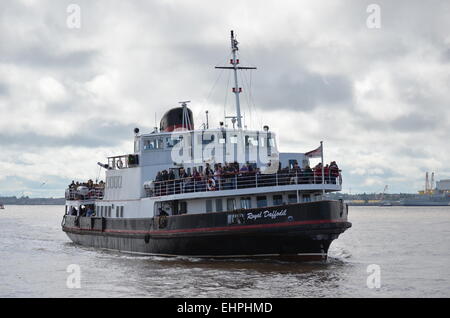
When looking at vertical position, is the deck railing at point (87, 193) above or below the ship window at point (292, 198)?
above

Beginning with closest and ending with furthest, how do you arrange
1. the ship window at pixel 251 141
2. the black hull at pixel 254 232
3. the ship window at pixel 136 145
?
the black hull at pixel 254 232 → the ship window at pixel 251 141 → the ship window at pixel 136 145

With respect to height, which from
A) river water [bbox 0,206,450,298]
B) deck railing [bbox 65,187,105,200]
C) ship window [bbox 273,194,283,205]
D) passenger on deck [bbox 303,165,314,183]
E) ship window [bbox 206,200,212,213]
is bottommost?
river water [bbox 0,206,450,298]

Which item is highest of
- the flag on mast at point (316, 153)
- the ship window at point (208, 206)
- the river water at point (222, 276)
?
the flag on mast at point (316, 153)

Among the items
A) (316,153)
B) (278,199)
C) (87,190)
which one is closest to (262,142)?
(316,153)

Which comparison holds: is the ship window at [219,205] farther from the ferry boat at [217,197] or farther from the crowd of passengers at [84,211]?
the crowd of passengers at [84,211]

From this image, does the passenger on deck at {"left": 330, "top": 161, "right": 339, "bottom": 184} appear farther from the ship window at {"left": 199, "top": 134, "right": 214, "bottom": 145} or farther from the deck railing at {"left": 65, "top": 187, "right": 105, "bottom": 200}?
the deck railing at {"left": 65, "top": 187, "right": 105, "bottom": 200}

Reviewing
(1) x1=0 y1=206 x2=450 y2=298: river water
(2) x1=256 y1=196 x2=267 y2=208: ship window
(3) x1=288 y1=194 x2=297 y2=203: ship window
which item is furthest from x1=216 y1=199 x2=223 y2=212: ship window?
(3) x1=288 y1=194 x2=297 y2=203: ship window

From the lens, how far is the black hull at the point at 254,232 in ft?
82.3

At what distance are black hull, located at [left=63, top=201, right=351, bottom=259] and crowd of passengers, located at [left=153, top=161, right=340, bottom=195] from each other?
1249mm

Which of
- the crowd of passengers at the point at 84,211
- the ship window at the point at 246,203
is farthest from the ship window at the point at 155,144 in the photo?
the crowd of passengers at the point at 84,211

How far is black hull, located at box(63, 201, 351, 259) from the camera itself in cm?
2508

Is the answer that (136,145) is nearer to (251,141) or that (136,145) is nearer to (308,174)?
(251,141)

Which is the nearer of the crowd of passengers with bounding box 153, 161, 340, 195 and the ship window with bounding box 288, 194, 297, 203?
the crowd of passengers with bounding box 153, 161, 340, 195
